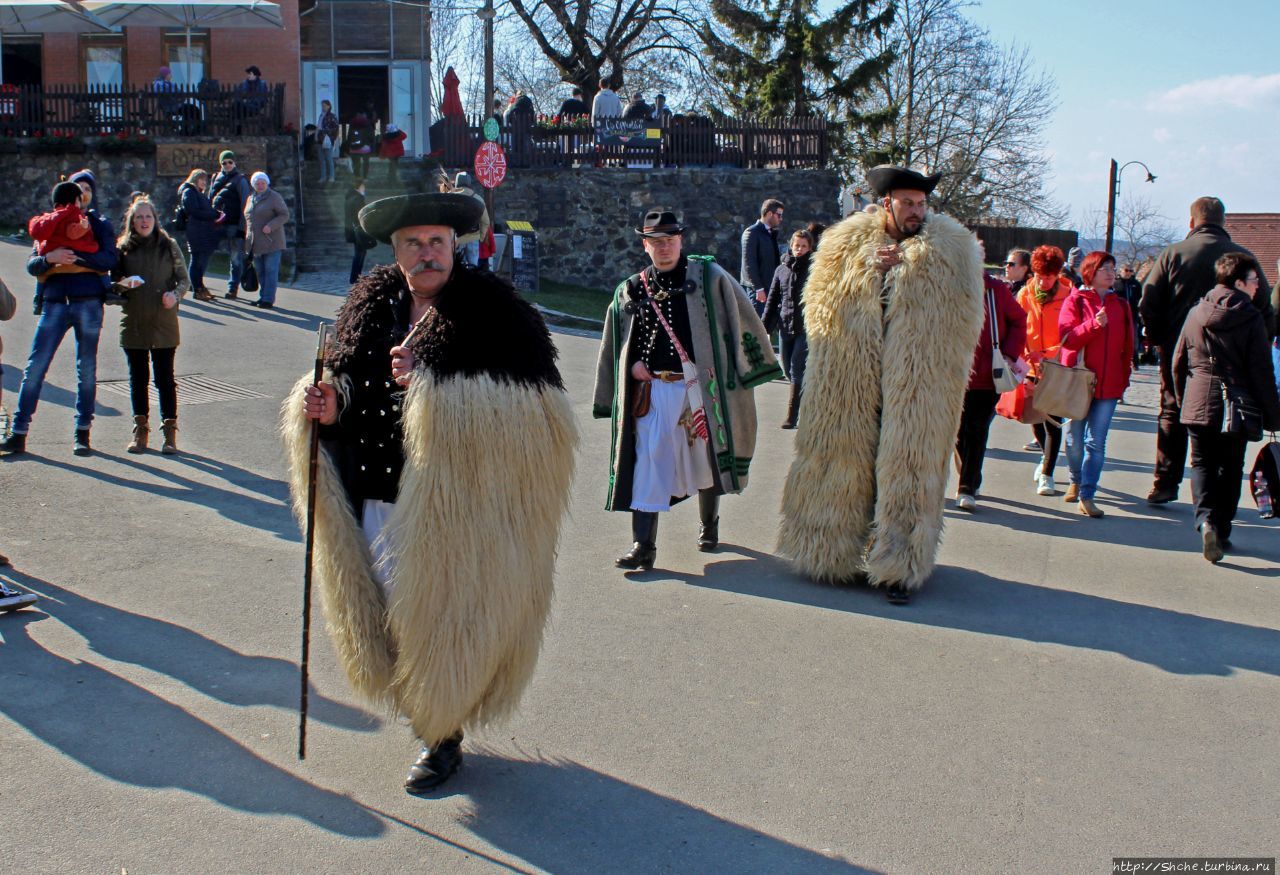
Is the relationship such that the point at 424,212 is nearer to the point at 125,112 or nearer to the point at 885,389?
the point at 885,389

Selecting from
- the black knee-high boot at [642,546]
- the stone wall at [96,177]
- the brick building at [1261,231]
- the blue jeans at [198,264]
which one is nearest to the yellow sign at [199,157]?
the stone wall at [96,177]

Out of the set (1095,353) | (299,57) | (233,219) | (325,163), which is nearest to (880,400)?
(1095,353)

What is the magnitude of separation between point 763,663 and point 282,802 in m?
2.18

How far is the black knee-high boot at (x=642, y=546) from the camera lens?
6.77 m

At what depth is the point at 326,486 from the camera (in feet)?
13.2

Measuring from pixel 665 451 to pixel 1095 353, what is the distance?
146 inches

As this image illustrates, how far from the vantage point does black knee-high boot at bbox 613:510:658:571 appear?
6.77m

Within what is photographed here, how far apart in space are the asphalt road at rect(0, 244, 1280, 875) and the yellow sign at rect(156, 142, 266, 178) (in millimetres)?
15786

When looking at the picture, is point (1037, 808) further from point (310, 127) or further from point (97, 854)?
point (310, 127)

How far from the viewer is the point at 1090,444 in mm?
8617

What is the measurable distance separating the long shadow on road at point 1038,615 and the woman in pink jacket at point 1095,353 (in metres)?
2.13

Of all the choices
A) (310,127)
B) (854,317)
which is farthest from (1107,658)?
(310,127)

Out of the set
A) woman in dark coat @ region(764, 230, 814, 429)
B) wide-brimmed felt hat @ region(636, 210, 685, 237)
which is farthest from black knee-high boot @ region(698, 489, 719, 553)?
woman in dark coat @ region(764, 230, 814, 429)

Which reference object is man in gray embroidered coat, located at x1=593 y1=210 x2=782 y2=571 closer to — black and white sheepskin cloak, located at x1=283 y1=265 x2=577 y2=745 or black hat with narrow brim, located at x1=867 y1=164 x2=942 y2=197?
black hat with narrow brim, located at x1=867 y1=164 x2=942 y2=197
